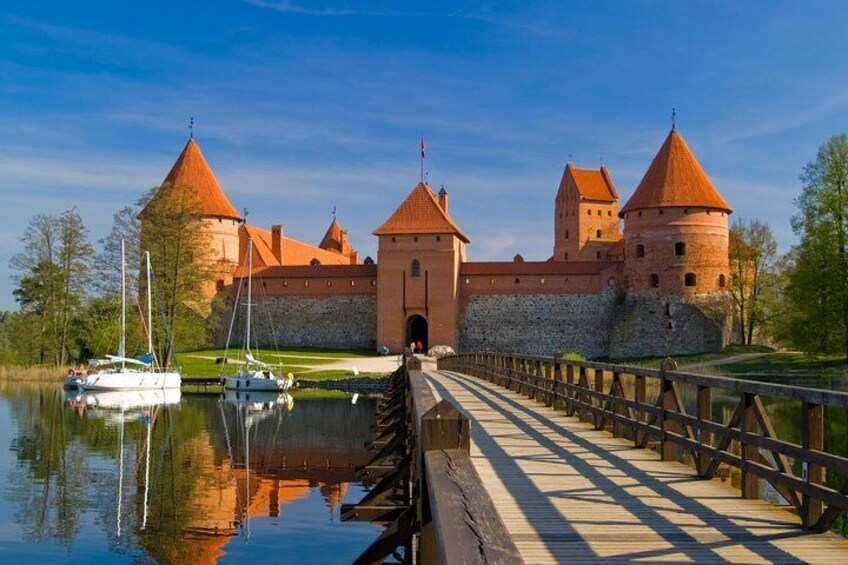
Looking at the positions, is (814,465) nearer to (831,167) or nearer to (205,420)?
(205,420)

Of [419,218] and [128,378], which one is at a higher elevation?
[419,218]

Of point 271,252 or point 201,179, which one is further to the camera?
point 271,252

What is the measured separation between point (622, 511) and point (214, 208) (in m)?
43.7

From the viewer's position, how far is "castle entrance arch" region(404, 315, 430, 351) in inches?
1805

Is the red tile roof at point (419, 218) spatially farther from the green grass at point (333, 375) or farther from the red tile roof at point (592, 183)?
the red tile roof at point (592, 183)

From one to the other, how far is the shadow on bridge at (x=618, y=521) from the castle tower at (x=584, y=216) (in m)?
52.1

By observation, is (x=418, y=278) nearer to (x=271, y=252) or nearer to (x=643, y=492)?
(x=271, y=252)

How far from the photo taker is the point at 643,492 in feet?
20.8

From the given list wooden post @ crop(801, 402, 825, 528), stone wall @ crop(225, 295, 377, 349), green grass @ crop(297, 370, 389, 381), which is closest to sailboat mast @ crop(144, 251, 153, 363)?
green grass @ crop(297, 370, 389, 381)

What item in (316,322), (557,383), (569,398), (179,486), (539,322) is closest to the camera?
(569,398)

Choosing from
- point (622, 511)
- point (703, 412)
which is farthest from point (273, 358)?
point (622, 511)

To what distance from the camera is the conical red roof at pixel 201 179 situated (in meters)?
47.2

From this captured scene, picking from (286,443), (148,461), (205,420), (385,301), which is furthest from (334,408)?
(385,301)

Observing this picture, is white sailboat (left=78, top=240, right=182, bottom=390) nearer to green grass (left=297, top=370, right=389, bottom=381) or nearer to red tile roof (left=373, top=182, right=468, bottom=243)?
green grass (left=297, top=370, right=389, bottom=381)
